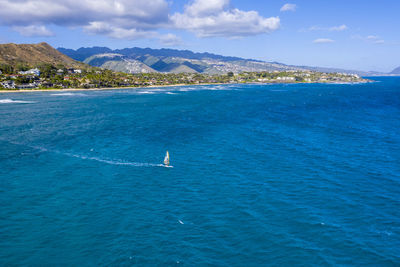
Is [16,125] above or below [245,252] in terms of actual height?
above

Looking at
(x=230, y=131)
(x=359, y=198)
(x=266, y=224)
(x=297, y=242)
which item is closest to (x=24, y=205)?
(x=266, y=224)

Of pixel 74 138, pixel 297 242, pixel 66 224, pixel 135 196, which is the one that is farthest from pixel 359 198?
pixel 74 138

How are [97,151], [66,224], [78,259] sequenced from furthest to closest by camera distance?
1. [97,151]
2. [66,224]
3. [78,259]

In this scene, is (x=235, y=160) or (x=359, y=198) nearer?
(x=359, y=198)

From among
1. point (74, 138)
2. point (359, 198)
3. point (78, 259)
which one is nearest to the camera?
point (78, 259)

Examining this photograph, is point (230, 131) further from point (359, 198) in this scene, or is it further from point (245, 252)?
point (245, 252)

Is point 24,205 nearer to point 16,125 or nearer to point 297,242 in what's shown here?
point 297,242
